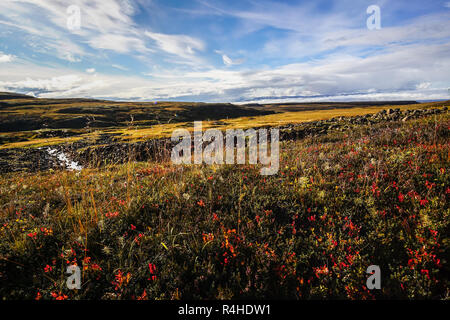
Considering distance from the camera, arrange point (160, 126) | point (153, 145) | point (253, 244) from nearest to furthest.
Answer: point (253, 244) < point (160, 126) < point (153, 145)

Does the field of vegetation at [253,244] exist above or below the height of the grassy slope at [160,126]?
below

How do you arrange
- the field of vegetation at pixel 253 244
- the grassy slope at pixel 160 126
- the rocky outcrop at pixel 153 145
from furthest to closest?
the rocky outcrop at pixel 153 145, the grassy slope at pixel 160 126, the field of vegetation at pixel 253 244

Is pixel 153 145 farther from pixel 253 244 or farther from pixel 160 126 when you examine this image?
→ pixel 253 244

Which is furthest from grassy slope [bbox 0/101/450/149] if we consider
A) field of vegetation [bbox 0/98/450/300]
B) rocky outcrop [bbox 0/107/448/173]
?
field of vegetation [bbox 0/98/450/300]

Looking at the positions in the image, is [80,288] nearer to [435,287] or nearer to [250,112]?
[435,287]

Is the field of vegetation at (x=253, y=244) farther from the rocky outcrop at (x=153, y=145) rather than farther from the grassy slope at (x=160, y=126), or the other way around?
the rocky outcrop at (x=153, y=145)

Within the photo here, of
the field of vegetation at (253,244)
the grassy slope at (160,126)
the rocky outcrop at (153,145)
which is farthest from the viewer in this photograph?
the rocky outcrop at (153,145)

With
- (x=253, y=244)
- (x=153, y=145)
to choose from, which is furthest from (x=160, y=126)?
(x=153, y=145)

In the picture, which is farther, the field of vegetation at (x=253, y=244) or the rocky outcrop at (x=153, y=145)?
the rocky outcrop at (x=153, y=145)

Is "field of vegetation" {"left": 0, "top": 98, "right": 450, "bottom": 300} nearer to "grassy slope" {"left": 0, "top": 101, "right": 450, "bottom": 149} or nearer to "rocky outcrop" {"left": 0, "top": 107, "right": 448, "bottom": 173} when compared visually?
"grassy slope" {"left": 0, "top": 101, "right": 450, "bottom": 149}

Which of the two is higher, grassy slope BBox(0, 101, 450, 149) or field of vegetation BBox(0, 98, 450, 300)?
grassy slope BBox(0, 101, 450, 149)

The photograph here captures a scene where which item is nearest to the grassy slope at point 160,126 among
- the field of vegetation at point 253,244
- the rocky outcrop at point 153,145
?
the rocky outcrop at point 153,145

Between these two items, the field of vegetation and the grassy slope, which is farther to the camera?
the grassy slope

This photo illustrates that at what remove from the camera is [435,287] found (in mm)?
2654
